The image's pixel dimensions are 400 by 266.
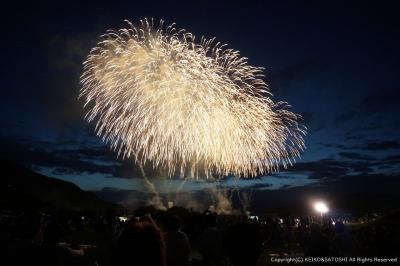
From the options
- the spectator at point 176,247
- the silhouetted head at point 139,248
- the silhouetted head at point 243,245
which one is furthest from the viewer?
the spectator at point 176,247

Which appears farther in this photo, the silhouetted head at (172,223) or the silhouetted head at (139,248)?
the silhouetted head at (172,223)

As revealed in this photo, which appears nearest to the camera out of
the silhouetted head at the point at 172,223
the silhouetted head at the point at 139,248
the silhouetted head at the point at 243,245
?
the silhouetted head at the point at 139,248

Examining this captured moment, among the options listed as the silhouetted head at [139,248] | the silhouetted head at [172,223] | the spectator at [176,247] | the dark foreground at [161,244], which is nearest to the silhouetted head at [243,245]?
the dark foreground at [161,244]

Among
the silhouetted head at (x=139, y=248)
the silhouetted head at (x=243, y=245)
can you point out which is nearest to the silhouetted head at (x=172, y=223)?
the silhouetted head at (x=243, y=245)

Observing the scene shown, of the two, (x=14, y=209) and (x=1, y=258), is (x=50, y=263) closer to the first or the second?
(x=1, y=258)

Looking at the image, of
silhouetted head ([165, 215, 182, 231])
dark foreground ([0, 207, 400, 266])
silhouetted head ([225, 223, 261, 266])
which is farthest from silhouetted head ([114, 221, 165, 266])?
A: silhouetted head ([165, 215, 182, 231])

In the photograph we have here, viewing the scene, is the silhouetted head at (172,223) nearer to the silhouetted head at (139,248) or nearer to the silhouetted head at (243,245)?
the silhouetted head at (243,245)

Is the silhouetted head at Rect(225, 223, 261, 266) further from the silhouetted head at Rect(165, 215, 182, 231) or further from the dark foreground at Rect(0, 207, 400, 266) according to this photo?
the silhouetted head at Rect(165, 215, 182, 231)

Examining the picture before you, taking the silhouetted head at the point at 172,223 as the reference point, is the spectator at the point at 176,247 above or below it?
below

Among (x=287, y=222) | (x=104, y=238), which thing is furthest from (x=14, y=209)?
(x=287, y=222)

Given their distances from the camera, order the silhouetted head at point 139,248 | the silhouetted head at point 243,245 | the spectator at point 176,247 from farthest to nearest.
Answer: the spectator at point 176,247
the silhouetted head at point 243,245
the silhouetted head at point 139,248

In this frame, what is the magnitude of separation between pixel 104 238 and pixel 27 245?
74.4ft

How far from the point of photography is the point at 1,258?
285 inches

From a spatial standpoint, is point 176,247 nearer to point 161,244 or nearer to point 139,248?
point 161,244
